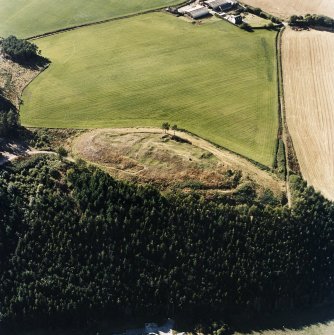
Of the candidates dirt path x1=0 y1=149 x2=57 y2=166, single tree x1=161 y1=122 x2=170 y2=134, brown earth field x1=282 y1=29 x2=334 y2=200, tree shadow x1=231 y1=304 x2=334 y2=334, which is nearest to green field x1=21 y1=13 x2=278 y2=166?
single tree x1=161 y1=122 x2=170 y2=134

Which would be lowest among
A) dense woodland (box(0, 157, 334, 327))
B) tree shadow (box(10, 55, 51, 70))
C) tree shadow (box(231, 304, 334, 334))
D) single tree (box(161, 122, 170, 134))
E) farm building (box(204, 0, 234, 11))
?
Answer: tree shadow (box(231, 304, 334, 334))

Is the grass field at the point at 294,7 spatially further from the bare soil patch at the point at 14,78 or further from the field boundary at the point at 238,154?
the bare soil patch at the point at 14,78

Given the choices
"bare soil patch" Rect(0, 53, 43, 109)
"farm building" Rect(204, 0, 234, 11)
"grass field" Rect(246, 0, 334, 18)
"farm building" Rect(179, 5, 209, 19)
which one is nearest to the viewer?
"bare soil patch" Rect(0, 53, 43, 109)

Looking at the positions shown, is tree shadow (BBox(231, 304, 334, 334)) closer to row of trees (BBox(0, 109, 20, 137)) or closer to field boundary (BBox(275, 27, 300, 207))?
field boundary (BBox(275, 27, 300, 207))

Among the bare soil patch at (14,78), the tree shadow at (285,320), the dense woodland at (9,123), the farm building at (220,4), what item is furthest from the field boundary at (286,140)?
the bare soil patch at (14,78)

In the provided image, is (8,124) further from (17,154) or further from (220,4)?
(220,4)

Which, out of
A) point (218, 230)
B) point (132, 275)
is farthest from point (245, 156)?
point (132, 275)

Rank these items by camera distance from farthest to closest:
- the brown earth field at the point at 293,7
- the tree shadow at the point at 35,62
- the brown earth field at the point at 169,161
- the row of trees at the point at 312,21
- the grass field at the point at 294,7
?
the grass field at the point at 294,7 → the brown earth field at the point at 293,7 → the row of trees at the point at 312,21 → the tree shadow at the point at 35,62 → the brown earth field at the point at 169,161

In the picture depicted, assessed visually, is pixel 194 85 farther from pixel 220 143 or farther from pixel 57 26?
pixel 57 26
